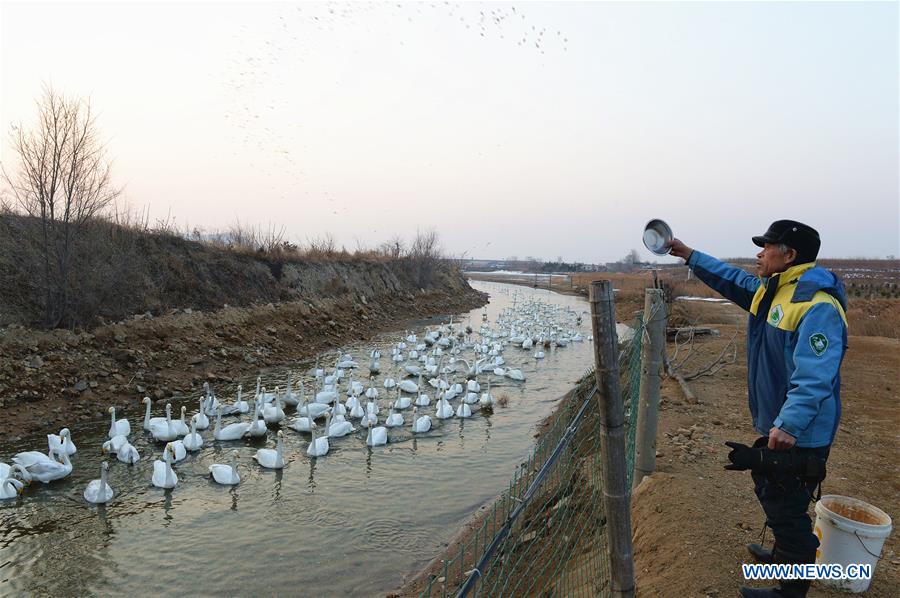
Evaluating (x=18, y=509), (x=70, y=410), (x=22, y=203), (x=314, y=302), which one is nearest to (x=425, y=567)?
(x=18, y=509)

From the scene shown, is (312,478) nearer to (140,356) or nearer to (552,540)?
(552,540)

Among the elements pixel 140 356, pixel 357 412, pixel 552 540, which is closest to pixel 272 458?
pixel 357 412

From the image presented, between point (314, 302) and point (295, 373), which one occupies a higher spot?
point (314, 302)

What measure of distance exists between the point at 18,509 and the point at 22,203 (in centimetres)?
786

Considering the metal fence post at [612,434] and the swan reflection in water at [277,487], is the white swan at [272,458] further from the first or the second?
the metal fence post at [612,434]

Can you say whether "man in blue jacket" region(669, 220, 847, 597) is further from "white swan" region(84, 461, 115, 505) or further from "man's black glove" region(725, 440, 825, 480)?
"white swan" region(84, 461, 115, 505)

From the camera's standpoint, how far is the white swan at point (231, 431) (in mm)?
9047

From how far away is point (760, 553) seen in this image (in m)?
3.48

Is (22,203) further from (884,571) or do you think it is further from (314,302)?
(884,571)

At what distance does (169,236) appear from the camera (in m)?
18.9

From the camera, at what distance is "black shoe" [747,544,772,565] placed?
3441 mm

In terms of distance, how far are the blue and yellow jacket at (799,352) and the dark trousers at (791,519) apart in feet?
0.96

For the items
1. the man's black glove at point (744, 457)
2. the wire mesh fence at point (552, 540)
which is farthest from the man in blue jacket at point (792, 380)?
the wire mesh fence at point (552, 540)

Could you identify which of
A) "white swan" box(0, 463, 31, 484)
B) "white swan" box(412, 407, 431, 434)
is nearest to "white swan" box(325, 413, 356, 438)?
"white swan" box(412, 407, 431, 434)
